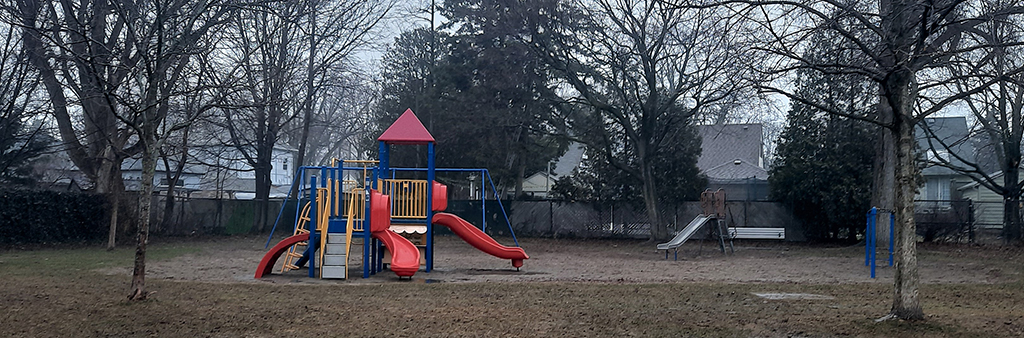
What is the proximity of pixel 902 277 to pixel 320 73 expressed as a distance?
2240 centimetres

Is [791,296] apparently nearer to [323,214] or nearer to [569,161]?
[323,214]

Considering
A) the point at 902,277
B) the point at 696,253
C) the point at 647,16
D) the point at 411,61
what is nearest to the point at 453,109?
the point at 411,61

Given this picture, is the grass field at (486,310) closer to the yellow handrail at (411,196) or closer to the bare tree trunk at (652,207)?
the yellow handrail at (411,196)

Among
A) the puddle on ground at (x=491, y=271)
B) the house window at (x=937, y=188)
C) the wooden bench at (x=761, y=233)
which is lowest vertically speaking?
the puddle on ground at (x=491, y=271)

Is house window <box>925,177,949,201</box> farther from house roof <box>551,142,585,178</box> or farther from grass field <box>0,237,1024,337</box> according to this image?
grass field <box>0,237,1024,337</box>

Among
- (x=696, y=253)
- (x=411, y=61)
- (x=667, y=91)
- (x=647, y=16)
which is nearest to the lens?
(x=696, y=253)

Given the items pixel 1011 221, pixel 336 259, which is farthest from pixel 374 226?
pixel 1011 221

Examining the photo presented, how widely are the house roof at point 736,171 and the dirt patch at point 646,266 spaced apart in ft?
57.2

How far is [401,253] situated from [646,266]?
217 inches

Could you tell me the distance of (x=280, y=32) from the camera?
26828 millimetres

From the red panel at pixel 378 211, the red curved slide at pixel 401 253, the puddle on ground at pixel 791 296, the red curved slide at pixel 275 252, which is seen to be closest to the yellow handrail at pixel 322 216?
the red curved slide at pixel 275 252

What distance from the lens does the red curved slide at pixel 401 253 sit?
12.9m

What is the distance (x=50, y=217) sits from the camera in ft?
68.8

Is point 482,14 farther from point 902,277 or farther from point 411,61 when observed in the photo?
point 902,277
